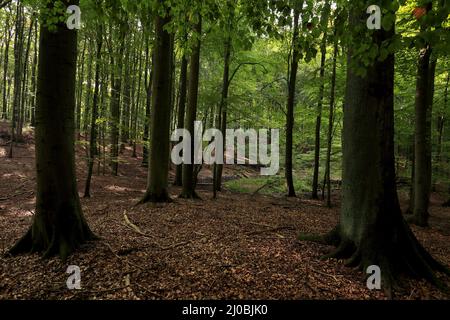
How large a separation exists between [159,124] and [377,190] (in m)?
6.90

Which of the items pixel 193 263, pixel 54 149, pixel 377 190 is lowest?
pixel 193 263

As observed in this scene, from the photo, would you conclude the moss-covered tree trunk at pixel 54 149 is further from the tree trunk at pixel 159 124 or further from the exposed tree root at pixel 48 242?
the tree trunk at pixel 159 124

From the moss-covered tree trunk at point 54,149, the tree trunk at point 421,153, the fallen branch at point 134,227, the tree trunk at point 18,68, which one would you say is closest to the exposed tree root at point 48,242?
the moss-covered tree trunk at point 54,149

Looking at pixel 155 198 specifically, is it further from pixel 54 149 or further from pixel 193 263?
pixel 193 263

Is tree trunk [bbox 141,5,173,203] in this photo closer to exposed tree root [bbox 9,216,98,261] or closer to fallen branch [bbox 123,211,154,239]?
fallen branch [bbox 123,211,154,239]

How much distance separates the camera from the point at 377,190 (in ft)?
14.7

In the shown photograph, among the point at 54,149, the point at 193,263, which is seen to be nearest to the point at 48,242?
the point at 54,149

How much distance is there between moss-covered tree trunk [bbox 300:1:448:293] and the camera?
170 inches

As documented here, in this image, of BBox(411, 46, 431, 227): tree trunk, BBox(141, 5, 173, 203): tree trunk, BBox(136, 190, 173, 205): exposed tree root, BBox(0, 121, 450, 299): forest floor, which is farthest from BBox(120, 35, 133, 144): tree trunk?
BBox(411, 46, 431, 227): tree trunk

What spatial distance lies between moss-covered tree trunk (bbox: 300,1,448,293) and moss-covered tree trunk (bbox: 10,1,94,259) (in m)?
4.46

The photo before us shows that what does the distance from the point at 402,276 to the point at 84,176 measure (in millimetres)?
14779

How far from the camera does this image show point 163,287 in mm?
3666

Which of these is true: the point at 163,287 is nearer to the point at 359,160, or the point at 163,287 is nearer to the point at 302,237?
the point at 302,237
